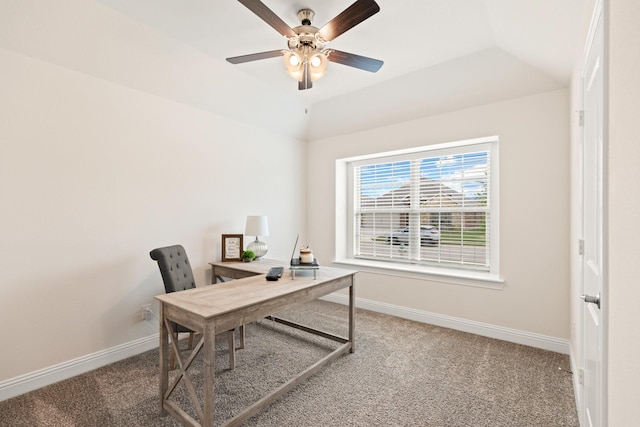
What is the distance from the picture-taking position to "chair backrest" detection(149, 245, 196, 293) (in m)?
2.32

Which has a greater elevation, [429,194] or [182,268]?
[429,194]

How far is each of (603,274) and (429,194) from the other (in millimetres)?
2904

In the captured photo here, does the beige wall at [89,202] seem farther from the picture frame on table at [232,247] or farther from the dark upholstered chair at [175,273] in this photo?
the dark upholstered chair at [175,273]

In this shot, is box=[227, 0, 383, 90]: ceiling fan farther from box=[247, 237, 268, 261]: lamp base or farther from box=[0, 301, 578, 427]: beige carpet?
box=[0, 301, 578, 427]: beige carpet

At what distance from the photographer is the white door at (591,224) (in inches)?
53.4

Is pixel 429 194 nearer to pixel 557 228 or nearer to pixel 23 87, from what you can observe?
pixel 557 228

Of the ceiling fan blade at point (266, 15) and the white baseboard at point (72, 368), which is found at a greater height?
the ceiling fan blade at point (266, 15)

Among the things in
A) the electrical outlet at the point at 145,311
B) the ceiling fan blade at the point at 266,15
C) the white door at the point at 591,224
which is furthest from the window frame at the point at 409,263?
the electrical outlet at the point at 145,311

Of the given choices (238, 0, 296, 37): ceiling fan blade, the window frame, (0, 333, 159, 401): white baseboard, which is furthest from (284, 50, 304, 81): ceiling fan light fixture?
(0, 333, 159, 401): white baseboard

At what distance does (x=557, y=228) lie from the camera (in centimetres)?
282

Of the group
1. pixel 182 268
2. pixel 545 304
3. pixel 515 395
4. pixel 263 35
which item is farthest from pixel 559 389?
pixel 263 35

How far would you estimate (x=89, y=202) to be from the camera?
2.55 m

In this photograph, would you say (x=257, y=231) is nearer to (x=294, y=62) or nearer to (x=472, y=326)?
(x=294, y=62)

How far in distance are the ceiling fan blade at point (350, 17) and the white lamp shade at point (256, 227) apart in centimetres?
211
